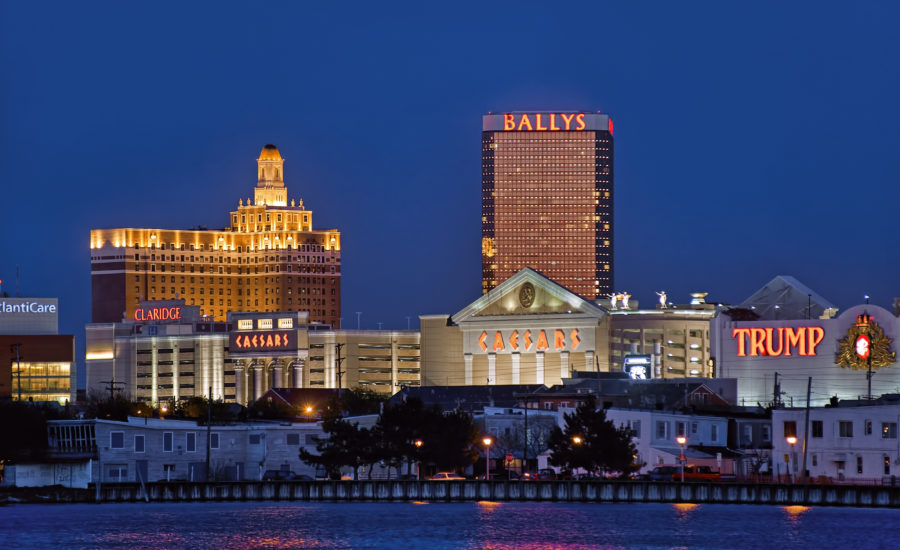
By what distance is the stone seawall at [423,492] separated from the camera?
143625 mm

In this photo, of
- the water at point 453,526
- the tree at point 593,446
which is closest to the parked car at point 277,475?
the water at point 453,526

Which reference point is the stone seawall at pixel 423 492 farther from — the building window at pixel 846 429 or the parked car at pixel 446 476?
the building window at pixel 846 429

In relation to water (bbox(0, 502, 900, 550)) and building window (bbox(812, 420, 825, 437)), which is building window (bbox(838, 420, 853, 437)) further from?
water (bbox(0, 502, 900, 550))

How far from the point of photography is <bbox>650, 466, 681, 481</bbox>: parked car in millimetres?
153375

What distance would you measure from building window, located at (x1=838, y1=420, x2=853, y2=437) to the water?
7260 millimetres

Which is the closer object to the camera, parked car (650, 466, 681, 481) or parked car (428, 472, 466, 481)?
parked car (650, 466, 681, 481)

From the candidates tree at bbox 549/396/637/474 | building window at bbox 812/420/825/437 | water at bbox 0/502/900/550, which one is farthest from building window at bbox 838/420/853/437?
tree at bbox 549/396/637/474

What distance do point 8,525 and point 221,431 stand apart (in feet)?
108

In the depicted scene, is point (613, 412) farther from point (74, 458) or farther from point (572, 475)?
point (74, 458)

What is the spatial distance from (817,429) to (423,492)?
100 feet

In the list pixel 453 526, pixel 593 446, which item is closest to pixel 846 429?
pixel 593 446

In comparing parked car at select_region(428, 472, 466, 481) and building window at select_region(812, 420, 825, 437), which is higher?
building window at select_region(812, 420, 825, 437)

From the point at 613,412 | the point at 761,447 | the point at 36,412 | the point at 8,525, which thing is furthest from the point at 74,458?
the point at 761,447

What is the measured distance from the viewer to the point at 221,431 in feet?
549
